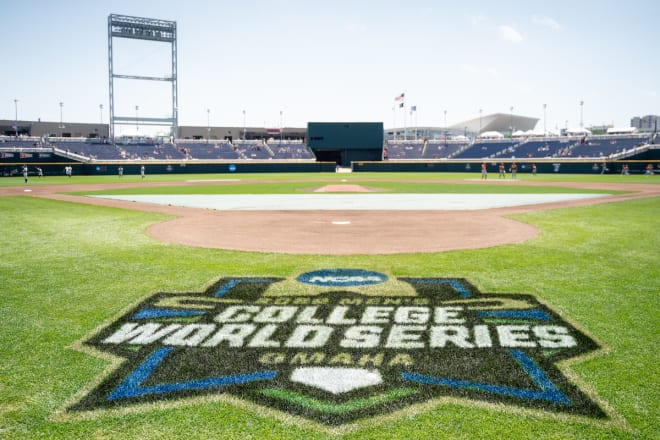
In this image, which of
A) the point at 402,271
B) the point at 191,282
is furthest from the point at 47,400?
the point at 402,271

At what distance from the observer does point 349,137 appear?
83125 millimetres

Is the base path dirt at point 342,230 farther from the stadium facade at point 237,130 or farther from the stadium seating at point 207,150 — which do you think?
the stadium facade at point 237,130

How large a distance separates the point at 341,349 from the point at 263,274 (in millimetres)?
3816

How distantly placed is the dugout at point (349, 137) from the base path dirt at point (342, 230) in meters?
62.8

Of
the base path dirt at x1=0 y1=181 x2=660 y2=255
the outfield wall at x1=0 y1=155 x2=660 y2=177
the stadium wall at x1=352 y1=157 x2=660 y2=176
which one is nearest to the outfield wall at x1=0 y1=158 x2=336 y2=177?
the outfield wall at x1=0 y1=155 x2=660 y2=177

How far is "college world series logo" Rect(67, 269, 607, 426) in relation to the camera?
447 cm

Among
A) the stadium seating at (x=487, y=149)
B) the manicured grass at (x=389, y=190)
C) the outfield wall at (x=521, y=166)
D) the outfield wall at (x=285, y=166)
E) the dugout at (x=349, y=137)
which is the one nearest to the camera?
the manicured grass at (x=389, y=190)

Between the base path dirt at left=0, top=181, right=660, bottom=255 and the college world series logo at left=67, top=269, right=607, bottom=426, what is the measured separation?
430cm

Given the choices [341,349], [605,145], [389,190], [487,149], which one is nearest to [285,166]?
[487,149]

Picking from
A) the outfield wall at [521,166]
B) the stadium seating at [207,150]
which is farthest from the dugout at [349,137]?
the stadium seating at [207,150]

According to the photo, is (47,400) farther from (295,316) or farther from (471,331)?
(471,331)

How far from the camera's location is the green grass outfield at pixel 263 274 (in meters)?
3.98

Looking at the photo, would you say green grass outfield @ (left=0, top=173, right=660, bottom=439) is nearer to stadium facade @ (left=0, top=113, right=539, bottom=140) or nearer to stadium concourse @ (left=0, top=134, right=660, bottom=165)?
stadium concourse @ (left=0, top=134, right=660, bottom=165)

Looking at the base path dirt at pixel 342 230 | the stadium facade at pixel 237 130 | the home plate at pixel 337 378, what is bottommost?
the home plate at pixel 337 378
